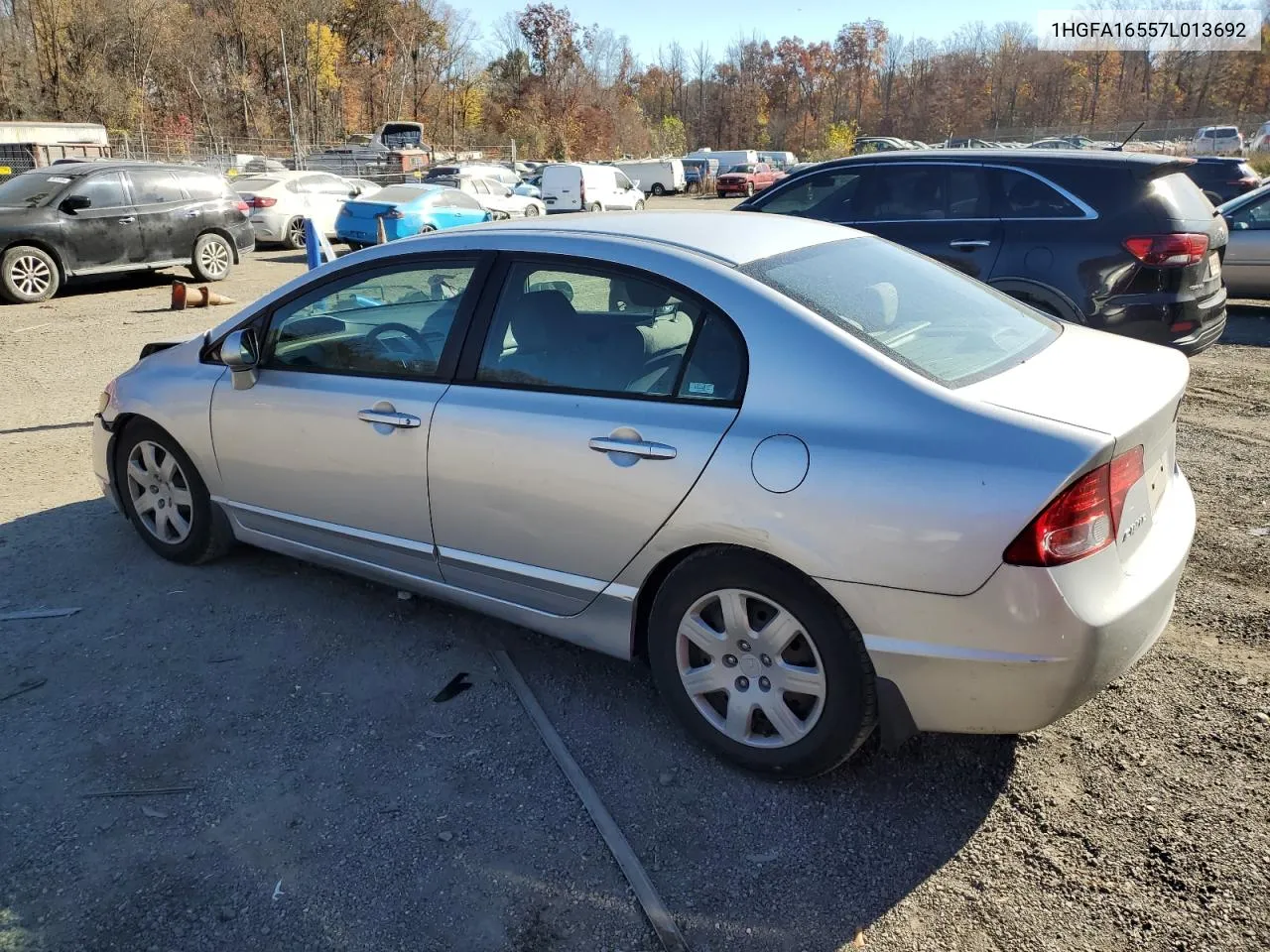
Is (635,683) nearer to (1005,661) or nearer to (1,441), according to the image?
(1005,661)

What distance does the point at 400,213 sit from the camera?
57.2ft

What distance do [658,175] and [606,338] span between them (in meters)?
46.1

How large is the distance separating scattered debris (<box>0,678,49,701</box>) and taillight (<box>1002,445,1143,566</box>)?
132 inches

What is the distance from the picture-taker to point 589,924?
94.4 inches

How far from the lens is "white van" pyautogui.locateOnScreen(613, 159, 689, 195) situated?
4681 centimetres

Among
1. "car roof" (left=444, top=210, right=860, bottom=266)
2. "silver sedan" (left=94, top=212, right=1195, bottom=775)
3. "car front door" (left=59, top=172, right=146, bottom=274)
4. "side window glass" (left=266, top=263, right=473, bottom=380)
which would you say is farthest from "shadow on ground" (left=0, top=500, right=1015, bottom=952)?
"car front door" (left=59, top=172, right=146, bottom=274)

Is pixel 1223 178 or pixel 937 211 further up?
pixel 937 211

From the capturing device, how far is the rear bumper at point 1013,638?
7.88 ft

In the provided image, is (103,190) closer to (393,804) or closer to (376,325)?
(376,325)

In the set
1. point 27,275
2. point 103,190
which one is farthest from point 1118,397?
point 103,190

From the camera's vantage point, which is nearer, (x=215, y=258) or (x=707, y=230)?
(x=707, y=230)

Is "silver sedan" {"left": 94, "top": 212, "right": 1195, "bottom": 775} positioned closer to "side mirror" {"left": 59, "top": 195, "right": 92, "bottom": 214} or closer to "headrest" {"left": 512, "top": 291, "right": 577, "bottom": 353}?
"headrest" {"left": 512, "top": 291, "right": 577, "bottom": 353}

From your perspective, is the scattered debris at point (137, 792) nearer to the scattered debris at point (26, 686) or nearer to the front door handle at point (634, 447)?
the scattered debris at point (26, 686)

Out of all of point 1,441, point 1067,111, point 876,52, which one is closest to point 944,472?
point 1,441
